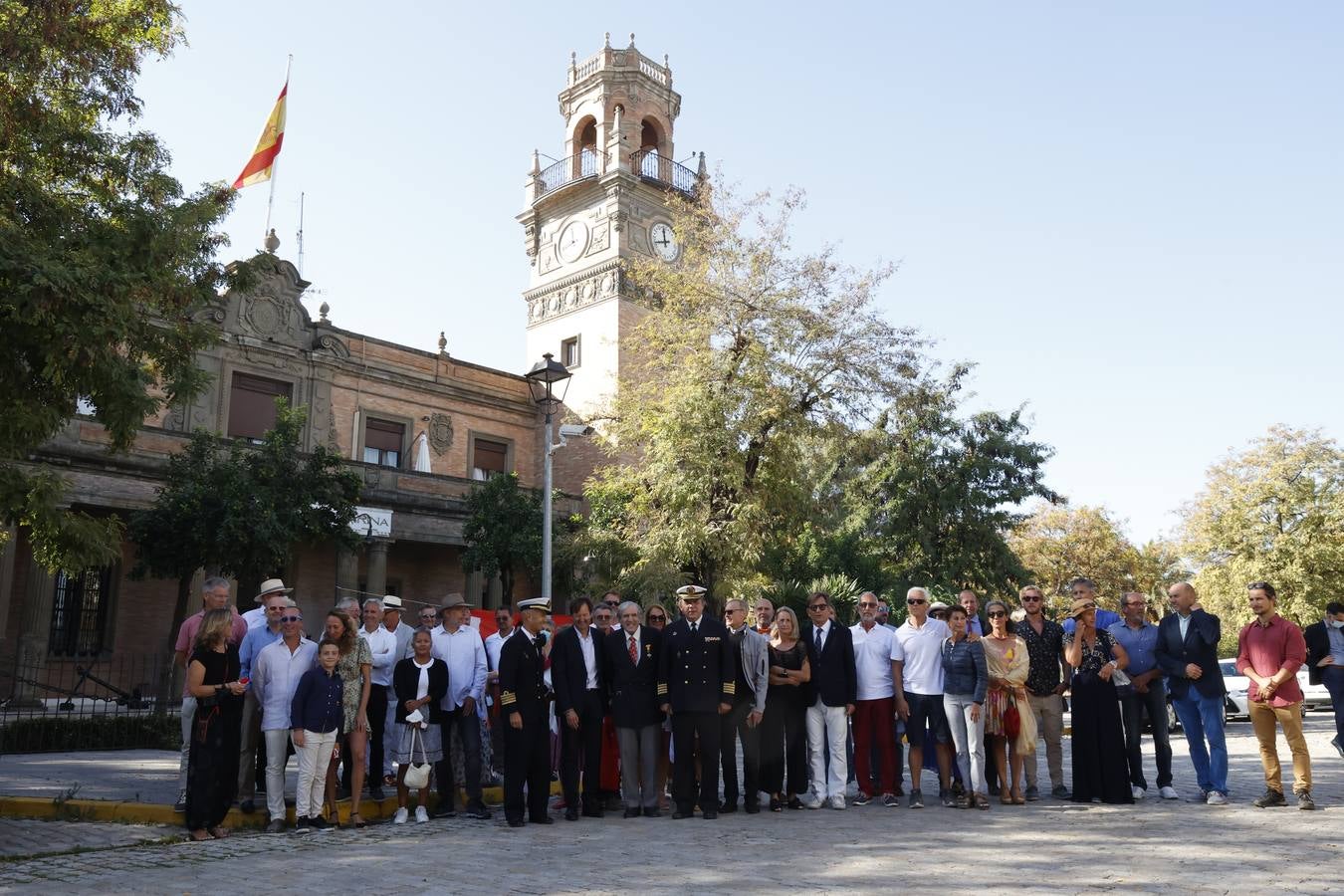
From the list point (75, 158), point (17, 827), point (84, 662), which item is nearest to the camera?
point (17, 827)

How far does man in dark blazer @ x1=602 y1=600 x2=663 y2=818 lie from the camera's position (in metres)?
9.25

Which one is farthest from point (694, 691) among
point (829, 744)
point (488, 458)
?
point (488, 458)

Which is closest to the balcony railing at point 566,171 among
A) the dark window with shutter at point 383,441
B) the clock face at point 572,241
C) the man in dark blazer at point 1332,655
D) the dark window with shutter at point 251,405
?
the clock face at point 572,241

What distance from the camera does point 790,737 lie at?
31.8ft

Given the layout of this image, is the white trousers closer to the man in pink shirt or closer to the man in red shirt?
the man in red shirt

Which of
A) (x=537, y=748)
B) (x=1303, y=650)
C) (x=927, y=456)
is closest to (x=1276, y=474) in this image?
(x=927, y=456)

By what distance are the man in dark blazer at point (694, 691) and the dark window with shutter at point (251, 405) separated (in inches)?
836

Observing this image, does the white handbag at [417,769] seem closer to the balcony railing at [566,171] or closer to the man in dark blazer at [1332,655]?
the man in dark blazer at [1332,655]

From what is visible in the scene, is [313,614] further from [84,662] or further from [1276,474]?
[1276,474]

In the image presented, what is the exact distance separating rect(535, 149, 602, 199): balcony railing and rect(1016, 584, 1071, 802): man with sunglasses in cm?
2914

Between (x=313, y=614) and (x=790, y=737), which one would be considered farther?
(x=313, y=614)

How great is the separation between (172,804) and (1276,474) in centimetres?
3689

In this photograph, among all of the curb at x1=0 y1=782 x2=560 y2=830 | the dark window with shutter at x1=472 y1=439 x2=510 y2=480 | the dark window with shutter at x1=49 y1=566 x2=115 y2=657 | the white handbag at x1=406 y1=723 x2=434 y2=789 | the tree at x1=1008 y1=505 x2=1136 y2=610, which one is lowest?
the curb at x1=0 y1=782 x2=560 y2=830

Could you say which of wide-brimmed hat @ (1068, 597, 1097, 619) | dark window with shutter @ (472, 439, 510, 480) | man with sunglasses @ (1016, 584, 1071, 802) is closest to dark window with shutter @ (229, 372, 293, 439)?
dark window with shutter @ (472, 439, 510, 480)
